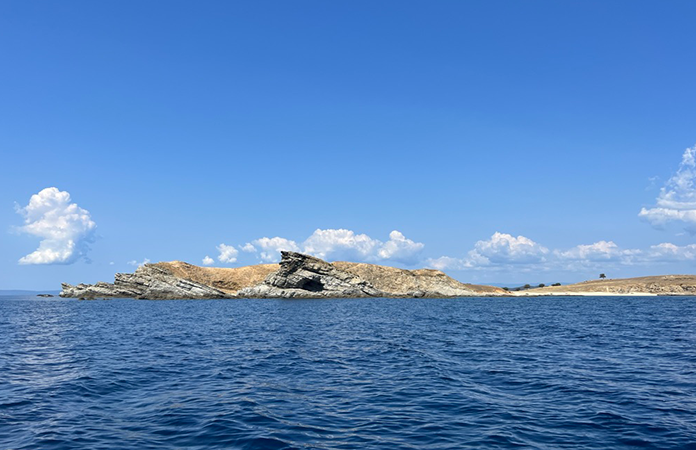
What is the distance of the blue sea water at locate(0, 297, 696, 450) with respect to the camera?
12438mm

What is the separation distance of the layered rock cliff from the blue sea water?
79.9 meters

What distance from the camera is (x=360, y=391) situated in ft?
58.3

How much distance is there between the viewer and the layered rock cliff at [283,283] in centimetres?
11394

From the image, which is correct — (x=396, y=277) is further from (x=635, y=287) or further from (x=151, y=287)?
(x=635, y=287)

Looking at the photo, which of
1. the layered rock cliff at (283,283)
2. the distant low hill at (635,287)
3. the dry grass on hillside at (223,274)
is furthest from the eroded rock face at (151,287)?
the distant low hill at (635,287)

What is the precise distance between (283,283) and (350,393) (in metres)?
98.6

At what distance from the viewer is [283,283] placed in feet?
374

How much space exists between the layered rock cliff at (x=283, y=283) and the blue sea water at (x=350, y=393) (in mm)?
79865

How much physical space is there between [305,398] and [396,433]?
17.0 feet

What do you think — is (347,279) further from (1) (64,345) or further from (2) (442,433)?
(2) (442,433)

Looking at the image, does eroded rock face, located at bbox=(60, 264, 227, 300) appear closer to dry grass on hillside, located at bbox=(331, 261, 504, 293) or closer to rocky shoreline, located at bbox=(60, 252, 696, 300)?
rocky shoreline, located at bbox=(60, 252, 696, 300)

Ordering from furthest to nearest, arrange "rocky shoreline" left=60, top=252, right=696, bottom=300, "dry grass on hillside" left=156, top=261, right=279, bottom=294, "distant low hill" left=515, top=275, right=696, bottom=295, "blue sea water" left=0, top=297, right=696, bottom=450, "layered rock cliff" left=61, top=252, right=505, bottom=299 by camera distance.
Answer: "distant low hill" left=515, top=275, right=696, bottom=295, "dry grass on hillside" left=156, top=261, right=279, bottom=294, "rocky shoreline" left=60, top=252, right=696, bottom=300, "layered rock cliff" left=61, top=252, right=505, bottom=299, "blue sea water" left=0, top=297, right=696, bottom=450

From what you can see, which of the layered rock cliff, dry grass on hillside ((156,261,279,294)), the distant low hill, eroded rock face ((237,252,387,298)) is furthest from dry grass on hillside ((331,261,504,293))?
the distant low hill

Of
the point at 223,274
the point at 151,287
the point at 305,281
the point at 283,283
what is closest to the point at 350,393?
the point at 283,283
